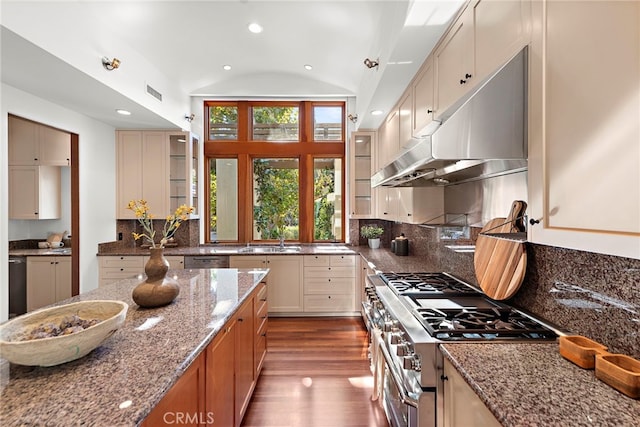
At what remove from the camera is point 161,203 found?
4.06m

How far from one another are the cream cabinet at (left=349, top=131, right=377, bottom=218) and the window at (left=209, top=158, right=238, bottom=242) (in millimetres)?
1827

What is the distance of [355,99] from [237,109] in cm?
183

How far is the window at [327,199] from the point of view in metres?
4.52

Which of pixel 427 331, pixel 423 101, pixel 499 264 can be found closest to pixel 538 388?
A: pixel 427 331

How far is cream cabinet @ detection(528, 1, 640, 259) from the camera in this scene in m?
0.72

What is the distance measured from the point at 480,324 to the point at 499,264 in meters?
0.47

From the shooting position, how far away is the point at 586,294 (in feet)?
3.73

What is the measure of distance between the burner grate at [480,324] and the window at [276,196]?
126 inches

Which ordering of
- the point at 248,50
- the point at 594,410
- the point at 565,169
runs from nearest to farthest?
the point at 594,410 → the point at 565,169 → the point at 248,50

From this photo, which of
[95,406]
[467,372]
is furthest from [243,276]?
[467,372]

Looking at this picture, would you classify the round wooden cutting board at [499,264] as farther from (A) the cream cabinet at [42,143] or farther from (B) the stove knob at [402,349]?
(A) the cream cabinet at [42,143]

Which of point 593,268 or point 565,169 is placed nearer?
point 565,169

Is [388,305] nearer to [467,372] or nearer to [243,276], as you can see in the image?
[467,372]

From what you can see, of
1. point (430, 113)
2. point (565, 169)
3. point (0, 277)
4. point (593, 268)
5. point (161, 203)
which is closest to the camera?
point (565, 169)
